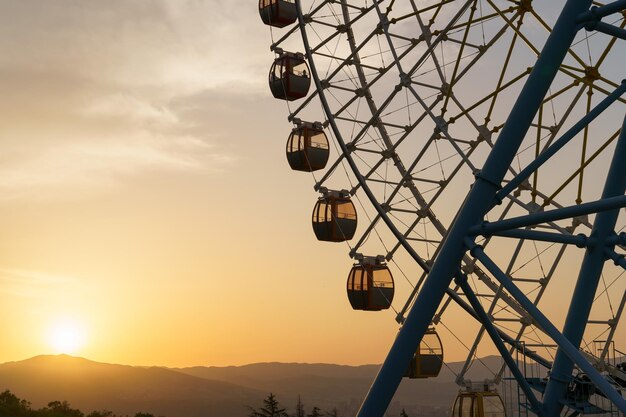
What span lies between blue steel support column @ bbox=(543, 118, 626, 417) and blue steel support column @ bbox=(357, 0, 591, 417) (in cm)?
278

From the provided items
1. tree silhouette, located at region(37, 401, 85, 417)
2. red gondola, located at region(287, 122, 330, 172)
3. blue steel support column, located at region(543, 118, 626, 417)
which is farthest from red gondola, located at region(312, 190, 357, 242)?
tree silhouette, located at region(37, 401, 85, 417)

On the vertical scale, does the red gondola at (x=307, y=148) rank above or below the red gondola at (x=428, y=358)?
above

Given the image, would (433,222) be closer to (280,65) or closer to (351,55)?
(351,55)

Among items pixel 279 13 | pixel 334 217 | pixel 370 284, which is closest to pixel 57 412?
pixel 334 217

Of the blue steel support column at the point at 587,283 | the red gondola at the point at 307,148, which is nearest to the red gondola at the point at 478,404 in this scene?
the blue steel support column at the point at 587,283

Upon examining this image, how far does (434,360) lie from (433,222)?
197 inches

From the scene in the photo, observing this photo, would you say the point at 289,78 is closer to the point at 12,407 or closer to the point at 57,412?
the point at 12,407

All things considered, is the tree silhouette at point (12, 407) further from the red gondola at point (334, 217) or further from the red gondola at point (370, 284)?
the red gondola at point (370, 284)

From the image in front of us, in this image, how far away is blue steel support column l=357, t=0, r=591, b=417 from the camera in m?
12.8

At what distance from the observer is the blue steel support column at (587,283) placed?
1527 cm

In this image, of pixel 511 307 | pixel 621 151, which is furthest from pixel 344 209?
pixel 621 151

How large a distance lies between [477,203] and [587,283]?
3.45 m

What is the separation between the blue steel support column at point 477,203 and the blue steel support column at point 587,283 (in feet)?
9.13

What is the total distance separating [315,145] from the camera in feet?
92.6
